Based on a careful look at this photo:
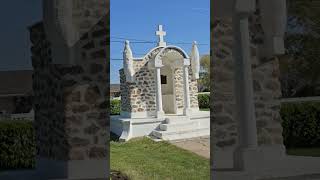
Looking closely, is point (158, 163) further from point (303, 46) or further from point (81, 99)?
point (303, 46)

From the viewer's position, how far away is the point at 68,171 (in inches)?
210

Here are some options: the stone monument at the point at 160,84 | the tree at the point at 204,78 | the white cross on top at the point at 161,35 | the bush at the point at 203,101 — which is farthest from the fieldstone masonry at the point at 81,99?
the tree at the point at 204,78

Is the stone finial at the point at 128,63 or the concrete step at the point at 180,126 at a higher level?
the stone finial at the point at 128,63

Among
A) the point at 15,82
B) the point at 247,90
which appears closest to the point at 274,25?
the point at 247,90

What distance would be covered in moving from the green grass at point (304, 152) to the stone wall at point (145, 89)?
6.66 metres

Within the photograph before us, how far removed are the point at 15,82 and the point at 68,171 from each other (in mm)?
2019

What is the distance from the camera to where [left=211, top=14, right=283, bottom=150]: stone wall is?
6422 millimetres

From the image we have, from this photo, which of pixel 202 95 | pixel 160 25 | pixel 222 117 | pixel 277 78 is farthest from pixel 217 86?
pixel 202 95

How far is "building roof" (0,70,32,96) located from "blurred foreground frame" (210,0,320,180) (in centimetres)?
309

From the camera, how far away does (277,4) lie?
630cm

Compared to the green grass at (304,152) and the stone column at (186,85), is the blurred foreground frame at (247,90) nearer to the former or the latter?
the green grass at (304,152)

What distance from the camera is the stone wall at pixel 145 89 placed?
13.8 meters

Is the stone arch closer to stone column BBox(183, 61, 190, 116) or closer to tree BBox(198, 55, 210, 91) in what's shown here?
stone column BBox(183, 61, 190, 116)

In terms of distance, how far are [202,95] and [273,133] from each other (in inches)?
455
